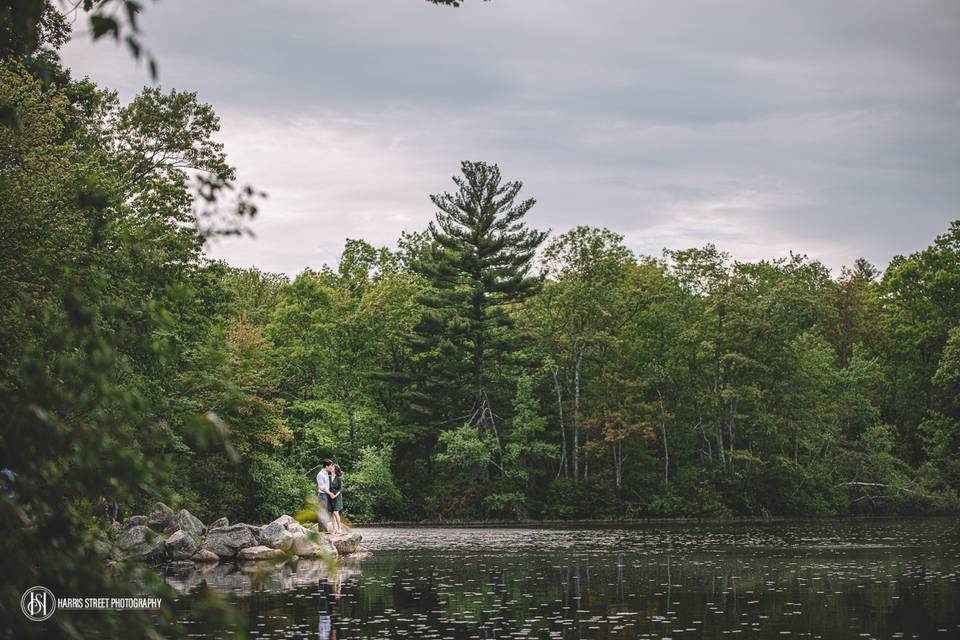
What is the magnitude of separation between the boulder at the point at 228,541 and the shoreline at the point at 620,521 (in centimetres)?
2163

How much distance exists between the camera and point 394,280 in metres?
63.7

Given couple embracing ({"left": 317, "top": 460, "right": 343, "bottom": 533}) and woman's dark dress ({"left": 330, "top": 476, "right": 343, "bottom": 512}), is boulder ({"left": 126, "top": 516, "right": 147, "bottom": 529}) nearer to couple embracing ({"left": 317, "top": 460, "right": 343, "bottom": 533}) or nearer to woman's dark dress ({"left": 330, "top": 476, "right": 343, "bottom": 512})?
couple embracing ({"left": 317, "top": 460, "right": 343, "bottom": 533})

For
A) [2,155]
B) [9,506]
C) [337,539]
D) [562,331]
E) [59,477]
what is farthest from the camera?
[562,331]

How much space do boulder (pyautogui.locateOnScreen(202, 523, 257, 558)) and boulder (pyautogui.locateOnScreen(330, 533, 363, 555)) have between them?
2.30 m

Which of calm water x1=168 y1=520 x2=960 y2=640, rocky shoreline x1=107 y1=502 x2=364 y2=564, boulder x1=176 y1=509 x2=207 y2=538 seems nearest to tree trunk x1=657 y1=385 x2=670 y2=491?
calm water x1=168 y1=520 x2=960 y2=640

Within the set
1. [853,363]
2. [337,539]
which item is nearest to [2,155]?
[337,539]

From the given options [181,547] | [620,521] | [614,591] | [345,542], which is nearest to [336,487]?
[345,542]

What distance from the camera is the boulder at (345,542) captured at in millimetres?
28609

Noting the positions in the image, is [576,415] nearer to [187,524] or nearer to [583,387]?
[583,387]

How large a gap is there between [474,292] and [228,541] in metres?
32.5

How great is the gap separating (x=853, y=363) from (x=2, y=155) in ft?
164

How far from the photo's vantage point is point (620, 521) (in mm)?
52812

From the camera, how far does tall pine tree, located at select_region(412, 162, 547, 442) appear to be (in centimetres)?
5859

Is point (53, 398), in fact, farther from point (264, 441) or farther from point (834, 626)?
point (264, 441)
